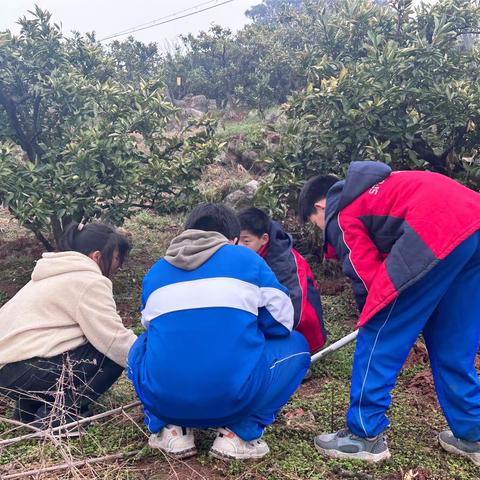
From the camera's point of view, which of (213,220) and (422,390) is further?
(422,390)

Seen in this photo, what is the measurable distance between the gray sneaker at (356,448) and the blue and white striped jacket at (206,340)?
1.55 ft

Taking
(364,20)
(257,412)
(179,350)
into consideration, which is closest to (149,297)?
(179,350)

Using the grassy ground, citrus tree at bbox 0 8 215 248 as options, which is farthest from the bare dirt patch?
citrus tree at bbox 0 8 215 248

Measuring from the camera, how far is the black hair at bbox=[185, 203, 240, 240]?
8.51 feet

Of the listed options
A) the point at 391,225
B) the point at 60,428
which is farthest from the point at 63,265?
the point at 391,225

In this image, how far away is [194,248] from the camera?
2377 mm

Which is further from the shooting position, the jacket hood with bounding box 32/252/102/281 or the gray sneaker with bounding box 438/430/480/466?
the jacket hood with bounding box 32/252/102/281

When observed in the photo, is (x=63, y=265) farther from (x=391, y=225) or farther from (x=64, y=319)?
(x=391, y=225)

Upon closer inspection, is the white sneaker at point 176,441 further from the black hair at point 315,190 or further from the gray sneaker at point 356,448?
the black hair at point 315,190

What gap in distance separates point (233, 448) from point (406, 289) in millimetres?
1004

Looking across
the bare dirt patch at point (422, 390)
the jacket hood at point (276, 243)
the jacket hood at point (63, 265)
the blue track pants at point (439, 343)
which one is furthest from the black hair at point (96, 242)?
the bare dirt patch at point (422, 390)

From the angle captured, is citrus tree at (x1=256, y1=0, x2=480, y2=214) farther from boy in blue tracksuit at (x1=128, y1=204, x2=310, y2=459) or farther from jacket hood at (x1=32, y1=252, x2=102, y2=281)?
boy in blue tracksuit at (x1=128, y1=204, x2=310, y2=459)

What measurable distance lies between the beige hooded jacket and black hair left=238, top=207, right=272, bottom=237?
93cm

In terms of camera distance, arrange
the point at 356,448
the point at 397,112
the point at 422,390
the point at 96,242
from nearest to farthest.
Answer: the point at 356,448 → the point at 96,242 → the point at 422,390 → the point at 397,112
